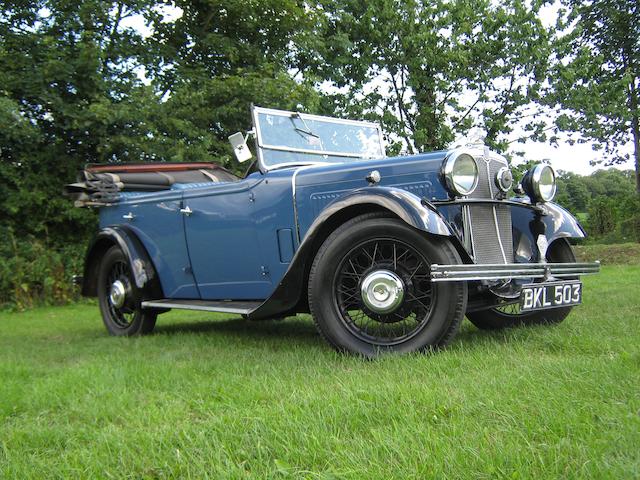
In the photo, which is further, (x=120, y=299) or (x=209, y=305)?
(x=120, y=299)

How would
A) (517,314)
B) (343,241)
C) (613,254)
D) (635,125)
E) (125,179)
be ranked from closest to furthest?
(343,241) → (517,314) → (125,179) → (613,254) → (635,125)

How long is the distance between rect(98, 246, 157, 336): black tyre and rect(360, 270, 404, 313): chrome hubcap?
2.57 meters

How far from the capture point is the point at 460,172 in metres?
3.51

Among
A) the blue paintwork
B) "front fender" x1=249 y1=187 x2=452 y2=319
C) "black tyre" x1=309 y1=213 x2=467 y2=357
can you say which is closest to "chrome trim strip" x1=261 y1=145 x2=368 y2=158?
the blue paintwork

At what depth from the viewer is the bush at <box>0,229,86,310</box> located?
28.2 ft

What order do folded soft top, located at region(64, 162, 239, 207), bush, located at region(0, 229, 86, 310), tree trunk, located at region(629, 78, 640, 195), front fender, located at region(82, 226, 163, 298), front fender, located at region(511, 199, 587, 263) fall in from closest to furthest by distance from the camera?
front fender, located at region(511, 199, 587, 263), front fender, located at region(82, 226, 163, 298), folded soft top, located at region(64, 162, 239, 207), bush, located at region(0, 229, 86, 310), tree trunk, located at region(629, 78, 640, 195)

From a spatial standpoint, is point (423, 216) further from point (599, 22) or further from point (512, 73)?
point (599, 22)

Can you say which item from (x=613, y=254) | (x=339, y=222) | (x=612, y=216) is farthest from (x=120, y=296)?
(x=612, y=216)

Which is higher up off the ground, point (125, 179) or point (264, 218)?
point (125, 179)

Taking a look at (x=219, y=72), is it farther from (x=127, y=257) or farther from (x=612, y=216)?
(x=612, y=216)

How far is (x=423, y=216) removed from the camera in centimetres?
317

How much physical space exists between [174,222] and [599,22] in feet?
69.1

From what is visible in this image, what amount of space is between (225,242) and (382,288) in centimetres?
166

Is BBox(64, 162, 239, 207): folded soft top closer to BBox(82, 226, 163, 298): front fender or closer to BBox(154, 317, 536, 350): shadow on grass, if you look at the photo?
BBox(82, 226, 163, 298): front fender
